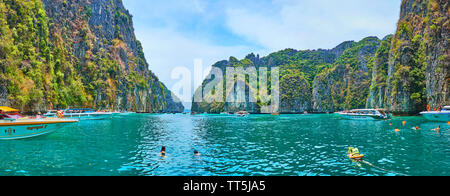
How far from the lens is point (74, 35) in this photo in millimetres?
130000

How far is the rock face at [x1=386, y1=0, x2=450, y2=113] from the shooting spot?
79500 mm

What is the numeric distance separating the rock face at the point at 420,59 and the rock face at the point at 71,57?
127763 mm

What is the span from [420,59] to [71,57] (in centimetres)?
15833

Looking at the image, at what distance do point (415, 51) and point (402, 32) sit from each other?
11.0m

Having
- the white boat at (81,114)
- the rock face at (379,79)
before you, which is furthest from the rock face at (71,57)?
the rock face at (379,79)

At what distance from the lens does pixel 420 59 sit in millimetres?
98688

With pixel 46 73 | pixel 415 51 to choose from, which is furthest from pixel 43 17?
pixel 415 51

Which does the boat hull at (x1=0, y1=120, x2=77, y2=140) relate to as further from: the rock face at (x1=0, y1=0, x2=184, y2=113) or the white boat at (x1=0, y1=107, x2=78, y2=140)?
the rock face at (x1=0, y1=0, x2=184, y2=113)

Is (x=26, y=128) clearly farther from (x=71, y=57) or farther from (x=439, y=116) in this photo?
(x=71, y=57)

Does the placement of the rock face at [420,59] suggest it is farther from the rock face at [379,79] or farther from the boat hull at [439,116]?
the rock face at [379,79]

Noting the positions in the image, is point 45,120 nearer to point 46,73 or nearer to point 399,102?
point 46,73

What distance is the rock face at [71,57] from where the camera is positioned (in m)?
73.8

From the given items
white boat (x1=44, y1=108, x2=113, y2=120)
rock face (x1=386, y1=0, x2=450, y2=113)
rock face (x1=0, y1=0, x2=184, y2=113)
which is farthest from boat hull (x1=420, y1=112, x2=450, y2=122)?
rock face (x1=0, y1=0, x2=184, y2=113)

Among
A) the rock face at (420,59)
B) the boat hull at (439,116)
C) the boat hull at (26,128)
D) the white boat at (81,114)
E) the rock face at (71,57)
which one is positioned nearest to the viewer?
the boat hull at (26,128)
